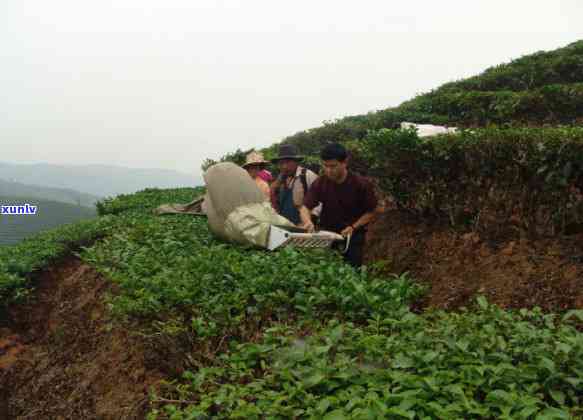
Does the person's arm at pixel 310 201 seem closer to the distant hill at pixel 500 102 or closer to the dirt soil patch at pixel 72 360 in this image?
the dirt soil patch at pixel 72 360

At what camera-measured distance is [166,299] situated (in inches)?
160

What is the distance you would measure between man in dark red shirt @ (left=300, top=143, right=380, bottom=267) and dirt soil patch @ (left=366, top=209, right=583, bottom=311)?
A: 0.91 meters

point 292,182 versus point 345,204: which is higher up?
point 292,182

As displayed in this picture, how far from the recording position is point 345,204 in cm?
554

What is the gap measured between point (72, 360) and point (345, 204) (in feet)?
11.2

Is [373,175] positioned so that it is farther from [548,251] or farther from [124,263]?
[124,263]

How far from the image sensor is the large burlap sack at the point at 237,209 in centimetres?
535

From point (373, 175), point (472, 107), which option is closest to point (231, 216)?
point (373, 175)

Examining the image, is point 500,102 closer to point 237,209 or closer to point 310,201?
point 310,201

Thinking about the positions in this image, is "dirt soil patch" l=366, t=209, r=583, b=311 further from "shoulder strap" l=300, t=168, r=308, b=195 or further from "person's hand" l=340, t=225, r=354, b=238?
"shoulder strap" l=300, t=168, r=308, b=195

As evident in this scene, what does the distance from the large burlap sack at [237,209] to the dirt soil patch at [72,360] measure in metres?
1.50

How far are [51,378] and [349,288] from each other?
3.59 meters

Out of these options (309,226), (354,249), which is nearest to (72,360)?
(309,226)

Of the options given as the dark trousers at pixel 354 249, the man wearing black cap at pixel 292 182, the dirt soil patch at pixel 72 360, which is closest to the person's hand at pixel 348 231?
the dark trousers at pixel 354 249
